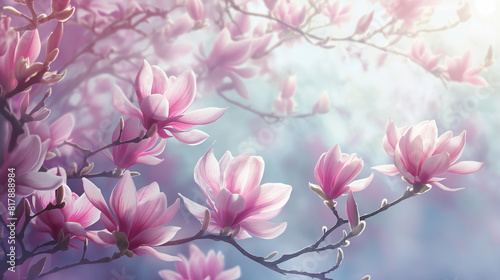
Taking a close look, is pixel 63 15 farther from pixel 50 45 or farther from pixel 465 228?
pixel 465 228

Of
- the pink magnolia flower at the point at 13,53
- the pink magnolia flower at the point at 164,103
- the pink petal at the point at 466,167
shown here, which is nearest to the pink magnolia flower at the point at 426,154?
the pink petal at the point at 466,167

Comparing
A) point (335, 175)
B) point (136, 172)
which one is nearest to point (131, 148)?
point (136, 172)

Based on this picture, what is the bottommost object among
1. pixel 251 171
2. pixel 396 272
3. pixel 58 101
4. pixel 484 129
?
pixel 396 272

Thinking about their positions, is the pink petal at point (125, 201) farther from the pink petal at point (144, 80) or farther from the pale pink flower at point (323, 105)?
the pale pink flower at point (323, 105)

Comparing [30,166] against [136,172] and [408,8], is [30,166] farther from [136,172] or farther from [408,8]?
[408,8]

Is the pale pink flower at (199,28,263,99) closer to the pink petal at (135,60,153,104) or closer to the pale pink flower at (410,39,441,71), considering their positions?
the pink petal at (135,60,153,104)

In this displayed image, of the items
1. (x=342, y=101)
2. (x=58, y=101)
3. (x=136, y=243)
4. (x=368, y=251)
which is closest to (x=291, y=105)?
(x=342, y=101)
